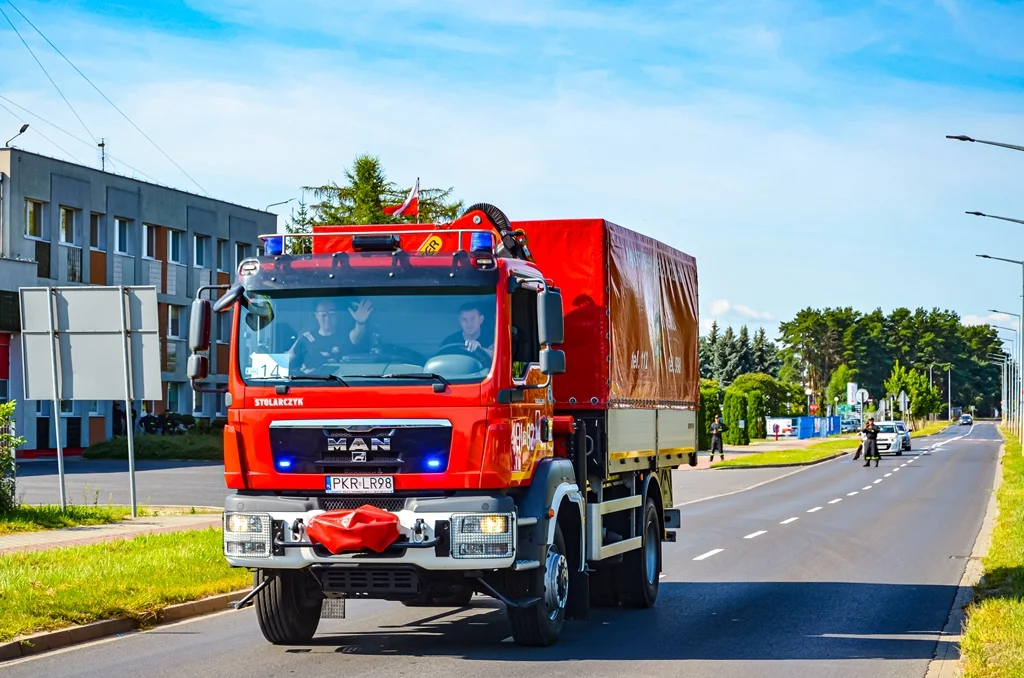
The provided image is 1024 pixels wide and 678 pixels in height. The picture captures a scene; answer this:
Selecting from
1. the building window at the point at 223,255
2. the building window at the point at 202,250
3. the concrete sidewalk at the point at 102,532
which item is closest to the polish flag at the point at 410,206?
the concrete sidewalk at the point at 102,532

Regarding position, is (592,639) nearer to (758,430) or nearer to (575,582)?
(575,582)

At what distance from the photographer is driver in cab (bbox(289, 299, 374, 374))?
404 inches

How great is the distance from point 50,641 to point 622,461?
487cm

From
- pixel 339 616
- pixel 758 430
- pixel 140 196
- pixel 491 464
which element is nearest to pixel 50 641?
pixel 339 616

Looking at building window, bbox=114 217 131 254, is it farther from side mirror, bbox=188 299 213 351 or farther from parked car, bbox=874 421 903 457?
side mirror, bbox=188 299 213 351

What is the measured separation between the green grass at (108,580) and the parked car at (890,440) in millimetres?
57662

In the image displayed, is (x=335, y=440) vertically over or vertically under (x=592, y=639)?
over

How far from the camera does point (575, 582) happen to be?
37.9 ft

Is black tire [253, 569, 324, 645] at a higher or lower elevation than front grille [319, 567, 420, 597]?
lower

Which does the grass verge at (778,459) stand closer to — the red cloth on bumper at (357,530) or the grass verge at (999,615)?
the grass verge at (999,615)

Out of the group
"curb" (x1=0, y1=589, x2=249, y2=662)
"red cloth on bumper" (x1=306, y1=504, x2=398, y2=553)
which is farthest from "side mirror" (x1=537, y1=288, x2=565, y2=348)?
"curb" (x1=0, y1=589, x2=249, y2=662)

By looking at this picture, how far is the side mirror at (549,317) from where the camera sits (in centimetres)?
1038

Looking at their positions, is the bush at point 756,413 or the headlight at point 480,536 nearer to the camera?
the headlight at point 480,536

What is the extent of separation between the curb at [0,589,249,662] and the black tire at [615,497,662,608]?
12.1ft
